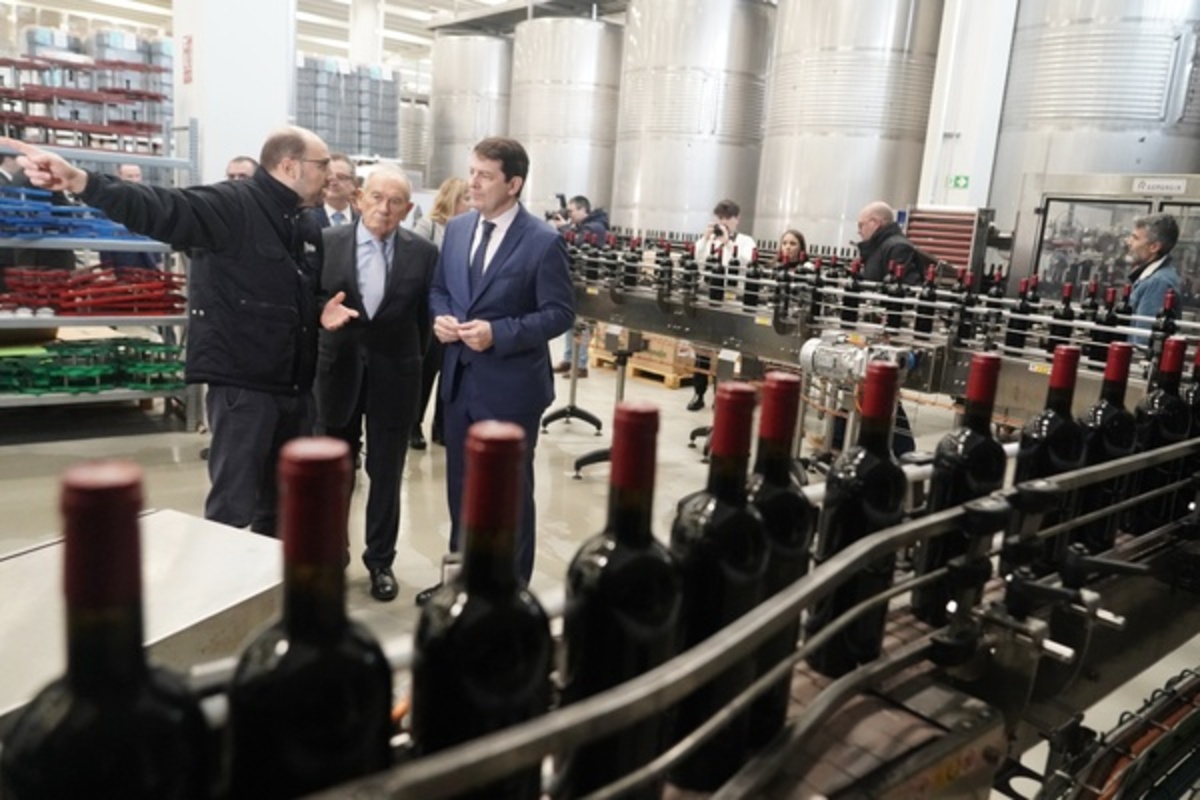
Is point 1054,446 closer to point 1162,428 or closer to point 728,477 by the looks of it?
point 1162,428

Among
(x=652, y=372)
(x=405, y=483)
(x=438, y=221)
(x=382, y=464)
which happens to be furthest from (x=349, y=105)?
(x=382, y=464)

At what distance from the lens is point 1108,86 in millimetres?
5238

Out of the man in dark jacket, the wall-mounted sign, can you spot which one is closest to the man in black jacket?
the man in dark jacket

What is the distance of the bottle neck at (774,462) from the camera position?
85 centimetres

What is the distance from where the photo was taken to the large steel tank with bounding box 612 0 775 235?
7.34 m

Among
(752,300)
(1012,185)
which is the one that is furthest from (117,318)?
(1012,185)

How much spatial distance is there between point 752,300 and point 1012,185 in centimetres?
329

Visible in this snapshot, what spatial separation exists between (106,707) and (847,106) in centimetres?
645

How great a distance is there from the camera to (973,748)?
0.83m

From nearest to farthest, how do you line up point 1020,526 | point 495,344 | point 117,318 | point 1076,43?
point 1020,526, point 495,344, point 117,318, point 1076,43

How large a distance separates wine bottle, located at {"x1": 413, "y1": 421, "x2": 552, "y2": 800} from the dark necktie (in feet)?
7.16

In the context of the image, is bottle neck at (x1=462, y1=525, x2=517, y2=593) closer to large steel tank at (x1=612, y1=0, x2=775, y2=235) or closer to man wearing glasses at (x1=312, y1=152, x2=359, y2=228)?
man wearing glasses at (x1=312, y1=152, x2=359, y2=228)

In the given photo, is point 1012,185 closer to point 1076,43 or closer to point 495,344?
point 1076,43

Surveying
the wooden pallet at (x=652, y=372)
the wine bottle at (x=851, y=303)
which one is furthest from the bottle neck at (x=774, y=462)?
the wooden pallet at (x=652, y=372)
